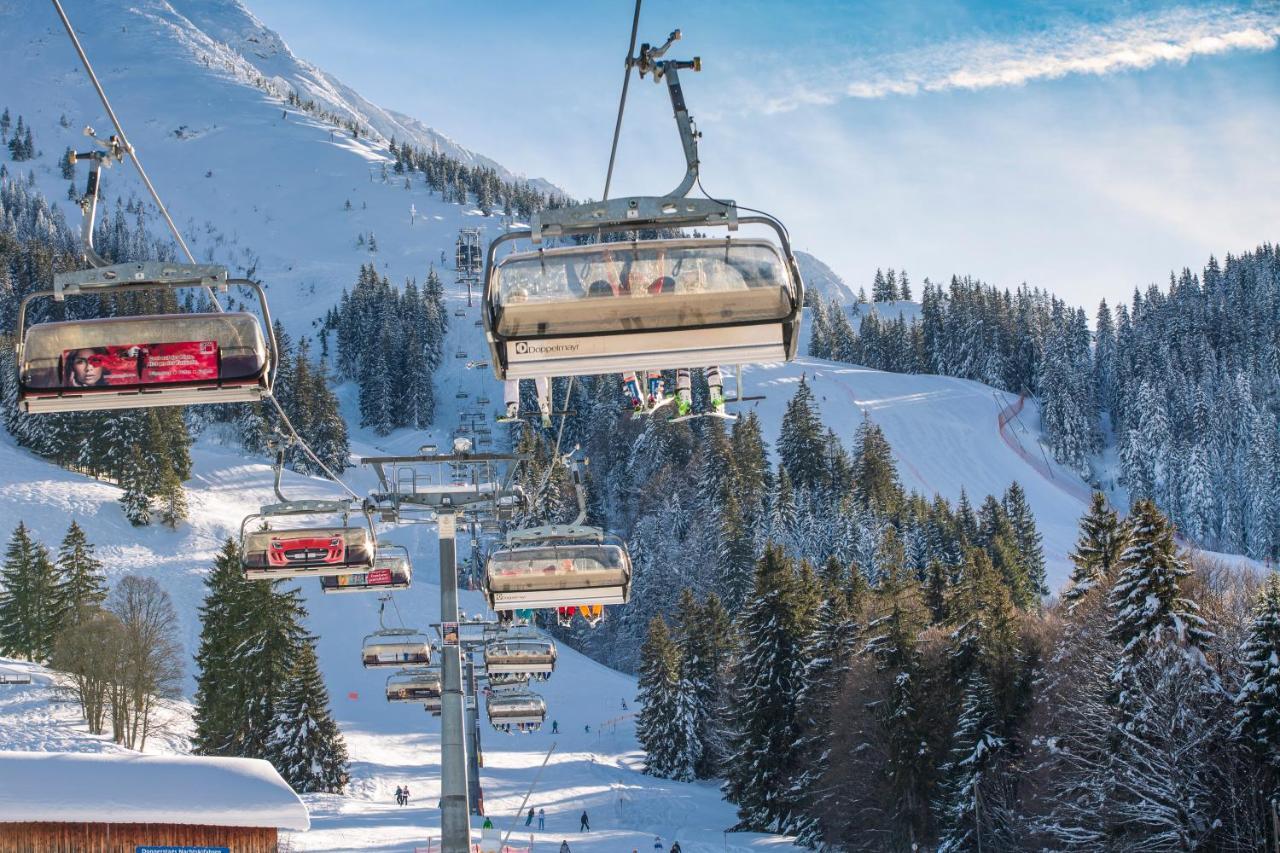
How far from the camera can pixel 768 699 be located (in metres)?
45.9

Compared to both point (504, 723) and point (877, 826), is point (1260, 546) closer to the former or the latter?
point (877, 826)

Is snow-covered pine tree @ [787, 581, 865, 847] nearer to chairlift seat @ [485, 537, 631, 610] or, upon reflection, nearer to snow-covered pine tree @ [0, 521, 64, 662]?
chairlift seat @ [485, 537, 631, 610]

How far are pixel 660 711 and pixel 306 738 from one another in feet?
57.5

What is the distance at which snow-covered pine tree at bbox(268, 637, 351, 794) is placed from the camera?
45094mm

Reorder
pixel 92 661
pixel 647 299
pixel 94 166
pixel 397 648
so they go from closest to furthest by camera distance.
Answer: pixel 647 299 → pixel 94 166 → pixel 397 648 → pixel 92 661

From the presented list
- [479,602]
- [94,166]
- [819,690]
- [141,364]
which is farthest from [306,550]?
[479,602]

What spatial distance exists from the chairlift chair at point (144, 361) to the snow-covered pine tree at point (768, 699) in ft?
124

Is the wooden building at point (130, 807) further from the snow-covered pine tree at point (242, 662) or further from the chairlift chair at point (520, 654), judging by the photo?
the snow-covered pine tree at point (242, 662)

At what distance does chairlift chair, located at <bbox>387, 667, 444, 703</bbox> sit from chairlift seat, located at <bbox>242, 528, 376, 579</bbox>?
42.6 feet

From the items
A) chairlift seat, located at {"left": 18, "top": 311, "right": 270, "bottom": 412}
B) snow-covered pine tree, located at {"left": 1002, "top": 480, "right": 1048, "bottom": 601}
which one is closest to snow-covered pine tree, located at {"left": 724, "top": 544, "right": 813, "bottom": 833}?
snow-covered pine tree, located at {"left": 1002, "top": 480, "right": 1048, "bottom": 601}

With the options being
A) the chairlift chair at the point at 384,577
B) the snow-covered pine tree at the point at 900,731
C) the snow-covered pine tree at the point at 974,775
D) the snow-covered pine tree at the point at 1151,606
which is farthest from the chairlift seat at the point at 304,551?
the snow-covered pine tree at the point at 900,731

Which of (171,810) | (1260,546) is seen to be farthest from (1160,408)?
(171,810)

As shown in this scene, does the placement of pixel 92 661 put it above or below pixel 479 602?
above

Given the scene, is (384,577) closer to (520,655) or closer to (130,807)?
(520,655)
